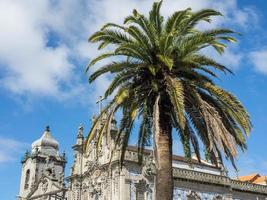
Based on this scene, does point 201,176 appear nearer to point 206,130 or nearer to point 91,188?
point 91,188

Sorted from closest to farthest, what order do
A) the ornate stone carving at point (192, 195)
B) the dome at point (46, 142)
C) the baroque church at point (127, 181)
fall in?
the baroque church at point (127, 181)
the ornate stone carving at point (192, 195)
the dome at point (46, 142)

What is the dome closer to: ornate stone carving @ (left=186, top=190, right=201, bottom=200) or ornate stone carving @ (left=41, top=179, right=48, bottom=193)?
ornate stone carving @ (left=41, top=179, right=48, bottom=193)

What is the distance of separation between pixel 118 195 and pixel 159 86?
18539 mm

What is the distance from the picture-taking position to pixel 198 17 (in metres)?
17.5

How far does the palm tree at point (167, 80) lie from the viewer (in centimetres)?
1667

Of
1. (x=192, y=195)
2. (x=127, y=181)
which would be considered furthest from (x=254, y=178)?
(x=127, y=181)


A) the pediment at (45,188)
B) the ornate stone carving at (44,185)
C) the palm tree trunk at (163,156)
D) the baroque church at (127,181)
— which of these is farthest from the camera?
the ornate stone carving at (44,185)

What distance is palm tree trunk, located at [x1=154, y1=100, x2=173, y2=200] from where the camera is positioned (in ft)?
51.2

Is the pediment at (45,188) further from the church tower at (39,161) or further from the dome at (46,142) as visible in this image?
the dome at (46,142)

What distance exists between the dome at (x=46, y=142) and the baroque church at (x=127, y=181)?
6.25 metres

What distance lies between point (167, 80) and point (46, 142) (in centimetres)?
4334

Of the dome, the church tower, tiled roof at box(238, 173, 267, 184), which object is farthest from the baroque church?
tiled roof at box(238, 173, 267, 184)

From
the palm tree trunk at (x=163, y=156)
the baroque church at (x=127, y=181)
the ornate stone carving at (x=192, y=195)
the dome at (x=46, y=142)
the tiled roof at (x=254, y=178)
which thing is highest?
the dome at (x=46, y=142)

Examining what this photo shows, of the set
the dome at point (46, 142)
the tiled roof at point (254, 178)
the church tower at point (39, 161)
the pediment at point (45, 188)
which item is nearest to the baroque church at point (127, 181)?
the pediment at point (45, 188)
